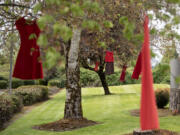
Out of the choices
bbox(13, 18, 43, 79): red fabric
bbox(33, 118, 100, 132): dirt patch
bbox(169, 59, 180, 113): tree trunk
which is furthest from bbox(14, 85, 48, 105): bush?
bbox(13, 18, 43, 79): red fabric

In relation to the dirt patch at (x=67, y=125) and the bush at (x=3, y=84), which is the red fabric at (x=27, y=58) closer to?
the dirt patch at (x=67, y=125)

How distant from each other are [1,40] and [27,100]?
1219cm

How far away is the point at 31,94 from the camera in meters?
23.8

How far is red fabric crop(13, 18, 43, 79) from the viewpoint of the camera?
294 inches

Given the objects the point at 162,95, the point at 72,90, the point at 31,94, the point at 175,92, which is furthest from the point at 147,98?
the point at 31,94

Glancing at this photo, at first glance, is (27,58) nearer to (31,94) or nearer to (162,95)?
(162,95)

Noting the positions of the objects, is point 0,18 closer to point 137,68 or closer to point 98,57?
point 137,68

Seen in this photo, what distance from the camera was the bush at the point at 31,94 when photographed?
23.2 meters

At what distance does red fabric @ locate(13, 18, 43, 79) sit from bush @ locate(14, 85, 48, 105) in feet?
50.3

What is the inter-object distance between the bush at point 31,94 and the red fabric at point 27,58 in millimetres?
15345

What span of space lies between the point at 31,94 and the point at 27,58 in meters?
16.5

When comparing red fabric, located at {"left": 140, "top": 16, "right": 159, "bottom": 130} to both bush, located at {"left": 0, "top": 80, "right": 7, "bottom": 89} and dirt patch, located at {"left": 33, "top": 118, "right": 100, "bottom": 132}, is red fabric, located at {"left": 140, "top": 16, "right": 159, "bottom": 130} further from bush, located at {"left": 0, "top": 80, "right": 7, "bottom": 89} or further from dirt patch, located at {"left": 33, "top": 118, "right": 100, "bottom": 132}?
bush, located at {"left": 0, "top": 80, "right": 7, "bottom": 89}

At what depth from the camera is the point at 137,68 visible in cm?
984

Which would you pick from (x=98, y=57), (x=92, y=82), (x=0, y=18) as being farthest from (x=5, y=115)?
A: (x=92, y=82)
